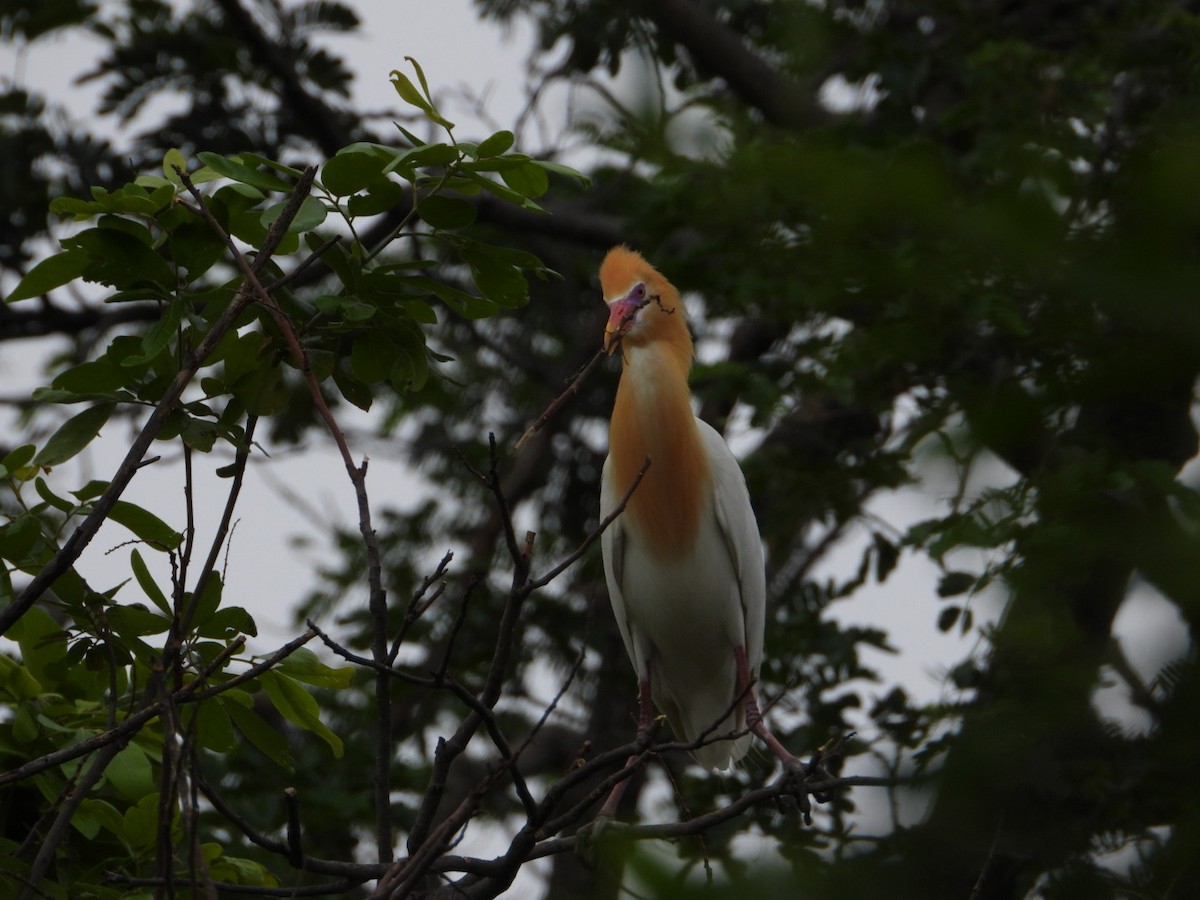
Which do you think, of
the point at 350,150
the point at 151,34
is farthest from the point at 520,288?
the point at 151,34

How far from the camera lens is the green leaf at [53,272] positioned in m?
1.98

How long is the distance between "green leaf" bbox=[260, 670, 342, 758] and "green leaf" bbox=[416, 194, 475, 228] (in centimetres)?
78

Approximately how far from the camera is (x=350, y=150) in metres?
1.90

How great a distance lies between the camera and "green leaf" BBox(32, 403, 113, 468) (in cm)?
203

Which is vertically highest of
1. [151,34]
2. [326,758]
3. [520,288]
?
[151,34]

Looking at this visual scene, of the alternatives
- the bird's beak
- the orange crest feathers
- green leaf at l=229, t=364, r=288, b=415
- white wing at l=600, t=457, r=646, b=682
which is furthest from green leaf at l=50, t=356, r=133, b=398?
white wing at l=600, t=457, r=646, b=682

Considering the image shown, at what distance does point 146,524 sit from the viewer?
6.72 ft

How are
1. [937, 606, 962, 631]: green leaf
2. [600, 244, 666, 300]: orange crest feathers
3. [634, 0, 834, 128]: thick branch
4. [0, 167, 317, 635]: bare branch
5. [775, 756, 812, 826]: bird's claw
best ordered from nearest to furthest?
[0, 167, 317, 635]: bare branch → [775, 756, 812, 826]: bird's claw → [937, 606, 962, 631]: green leaf → [600, 244, 666, 300]: orange crest feathers → [634, 0, 834, 128]: thick branch

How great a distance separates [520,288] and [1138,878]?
5.21 feet

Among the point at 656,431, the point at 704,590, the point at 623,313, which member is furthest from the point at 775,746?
the point at 623,313

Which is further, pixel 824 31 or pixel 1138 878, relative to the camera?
pixel 824 31

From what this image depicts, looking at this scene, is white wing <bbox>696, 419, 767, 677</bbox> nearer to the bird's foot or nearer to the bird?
the bird

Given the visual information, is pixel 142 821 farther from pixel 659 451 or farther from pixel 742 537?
pixel 742 537

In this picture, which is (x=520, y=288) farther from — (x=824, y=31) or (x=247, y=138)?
(x=247, y=138)
